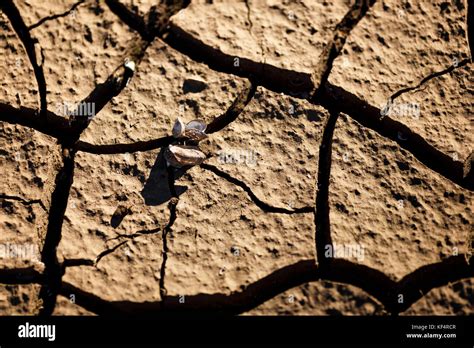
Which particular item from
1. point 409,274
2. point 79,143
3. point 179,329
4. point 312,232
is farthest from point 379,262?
point 79,143

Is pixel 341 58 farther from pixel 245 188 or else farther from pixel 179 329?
pixel 179 329
